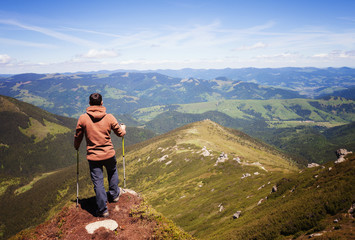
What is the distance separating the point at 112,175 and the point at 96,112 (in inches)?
179

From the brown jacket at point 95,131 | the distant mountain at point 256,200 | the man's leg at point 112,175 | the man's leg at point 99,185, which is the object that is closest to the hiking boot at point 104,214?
the man's leg at point 99,185

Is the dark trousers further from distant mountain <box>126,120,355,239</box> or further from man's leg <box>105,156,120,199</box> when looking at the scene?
distant mountain <box>126,120,355,239</box>

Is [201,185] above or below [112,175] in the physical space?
below

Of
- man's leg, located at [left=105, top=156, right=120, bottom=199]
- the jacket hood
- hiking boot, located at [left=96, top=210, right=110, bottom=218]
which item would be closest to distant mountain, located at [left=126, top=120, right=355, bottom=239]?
man's leg, located at [left=105, top=156, right=120, bottom=199]

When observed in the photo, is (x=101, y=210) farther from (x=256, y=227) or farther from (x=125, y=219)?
(x=256, y=227)

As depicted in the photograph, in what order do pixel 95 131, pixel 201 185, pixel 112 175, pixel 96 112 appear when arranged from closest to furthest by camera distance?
pixel 95 131 → pixel 96 112 → pixel 112 175 → pixel 201 185

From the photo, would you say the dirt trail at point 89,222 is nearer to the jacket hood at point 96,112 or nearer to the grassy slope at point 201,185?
the jacket hood at point 96,112

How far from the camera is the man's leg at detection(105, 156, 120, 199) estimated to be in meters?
12.8

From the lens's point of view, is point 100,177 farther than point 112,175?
No

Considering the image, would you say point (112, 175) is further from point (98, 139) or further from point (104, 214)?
point (98, 139)

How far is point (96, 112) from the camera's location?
12188mm

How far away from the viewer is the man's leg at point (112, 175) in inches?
502

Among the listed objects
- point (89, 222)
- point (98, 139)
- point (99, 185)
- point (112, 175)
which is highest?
point (98, 139)

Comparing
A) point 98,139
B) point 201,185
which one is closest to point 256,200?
point 98,139
